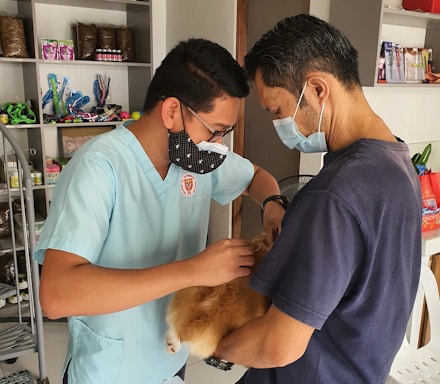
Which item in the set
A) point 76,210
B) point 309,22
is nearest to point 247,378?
point 76,210

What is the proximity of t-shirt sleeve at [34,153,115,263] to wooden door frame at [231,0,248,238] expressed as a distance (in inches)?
79.1

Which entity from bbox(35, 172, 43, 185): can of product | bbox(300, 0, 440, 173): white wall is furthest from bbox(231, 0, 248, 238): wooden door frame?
bbox(35, 172, 43, 185): can of product

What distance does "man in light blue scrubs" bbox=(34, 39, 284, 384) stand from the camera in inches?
33.3

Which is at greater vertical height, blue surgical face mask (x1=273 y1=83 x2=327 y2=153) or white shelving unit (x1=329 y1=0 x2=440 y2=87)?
white shelving unit (x1=329 y1=0 x2=440 y2=87)

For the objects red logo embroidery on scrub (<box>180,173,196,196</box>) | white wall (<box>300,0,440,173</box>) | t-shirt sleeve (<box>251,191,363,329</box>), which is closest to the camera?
t-shirt sleeve (<box>251,191,363,329</box>)

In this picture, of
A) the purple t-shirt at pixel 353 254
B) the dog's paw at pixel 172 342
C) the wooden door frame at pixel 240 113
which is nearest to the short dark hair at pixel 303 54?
the purple t-shirt at pixel 353 254

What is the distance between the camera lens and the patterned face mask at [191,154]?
1.09 m

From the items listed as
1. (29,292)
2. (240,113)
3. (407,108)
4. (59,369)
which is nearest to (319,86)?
(29,292)

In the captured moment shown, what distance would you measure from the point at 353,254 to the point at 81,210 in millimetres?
538

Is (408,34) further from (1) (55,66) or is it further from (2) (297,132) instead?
(1) (55,66)

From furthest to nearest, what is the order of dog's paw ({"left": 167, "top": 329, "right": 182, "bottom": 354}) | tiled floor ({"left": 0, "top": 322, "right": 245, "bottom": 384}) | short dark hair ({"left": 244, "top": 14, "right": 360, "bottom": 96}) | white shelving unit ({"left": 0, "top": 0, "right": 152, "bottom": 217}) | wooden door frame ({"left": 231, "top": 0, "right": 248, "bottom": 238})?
wooden door frame ({"left": 231, "top": 0, "right": 248, "bottom": 238}) < white shelving unit ({"left": 0, "top": 0, "right": 152, "bottom": 217}) < tiled floor ({"left": 0, "top": 322, "right": 245, "bottom": 384}) < dog's paw ({"left": 167, "top": 329, "right": 182, "bottom": 354}) < short dark hair ({"left": 244, "top": 14, "right": 360, "bottom": 96})

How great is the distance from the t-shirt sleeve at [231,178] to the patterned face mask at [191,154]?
14cm

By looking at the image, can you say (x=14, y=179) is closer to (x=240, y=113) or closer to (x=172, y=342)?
(x=240, y=113)

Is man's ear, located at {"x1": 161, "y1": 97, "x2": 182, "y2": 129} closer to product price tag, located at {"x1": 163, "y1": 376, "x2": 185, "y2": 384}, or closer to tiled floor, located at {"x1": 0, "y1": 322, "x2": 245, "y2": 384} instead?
product price tag, located at {"x1": 163, "y1": 376, "x2": 185, "y2": 384}
